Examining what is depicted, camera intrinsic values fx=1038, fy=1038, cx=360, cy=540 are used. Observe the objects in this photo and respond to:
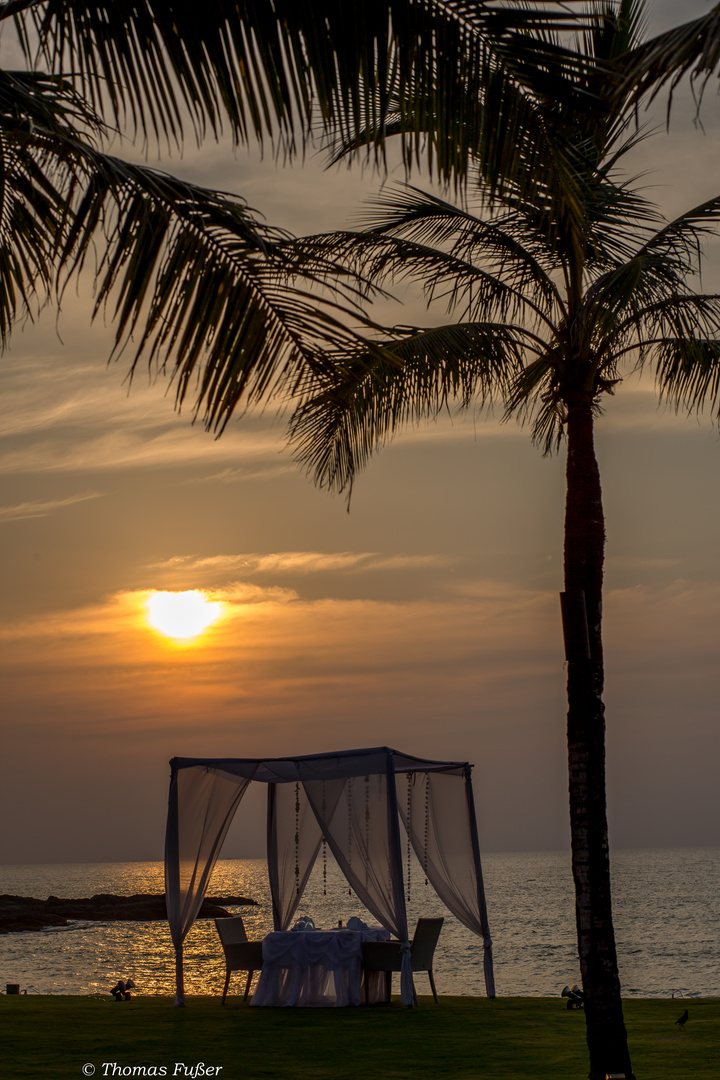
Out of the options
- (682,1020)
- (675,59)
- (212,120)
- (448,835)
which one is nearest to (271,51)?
(212,120)

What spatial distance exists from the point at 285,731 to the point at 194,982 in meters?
7.85

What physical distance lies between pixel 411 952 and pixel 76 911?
194 ft

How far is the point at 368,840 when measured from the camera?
1001 centimetres

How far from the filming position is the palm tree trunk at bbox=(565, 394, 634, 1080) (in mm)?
6223

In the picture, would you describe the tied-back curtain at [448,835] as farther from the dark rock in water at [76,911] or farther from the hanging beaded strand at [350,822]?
the dark rock in water at [76,911]

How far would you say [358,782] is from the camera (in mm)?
10203

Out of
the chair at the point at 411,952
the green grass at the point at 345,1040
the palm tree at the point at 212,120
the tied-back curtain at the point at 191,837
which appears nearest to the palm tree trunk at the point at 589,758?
the green grass at the point at 345,1040

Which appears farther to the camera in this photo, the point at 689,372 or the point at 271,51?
the point at 689,372

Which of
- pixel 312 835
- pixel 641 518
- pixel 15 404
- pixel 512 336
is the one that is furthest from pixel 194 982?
pixel 15 404

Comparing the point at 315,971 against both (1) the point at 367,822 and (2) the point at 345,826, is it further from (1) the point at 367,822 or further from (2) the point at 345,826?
(1) the point at 367,822

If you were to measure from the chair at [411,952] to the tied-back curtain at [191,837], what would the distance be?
1757mm

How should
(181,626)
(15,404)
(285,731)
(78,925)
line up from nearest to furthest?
(15,404), (181,626), (285,731), (78,925)

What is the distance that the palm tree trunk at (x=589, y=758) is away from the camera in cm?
622

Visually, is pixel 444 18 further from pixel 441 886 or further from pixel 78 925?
pixel 78 925
